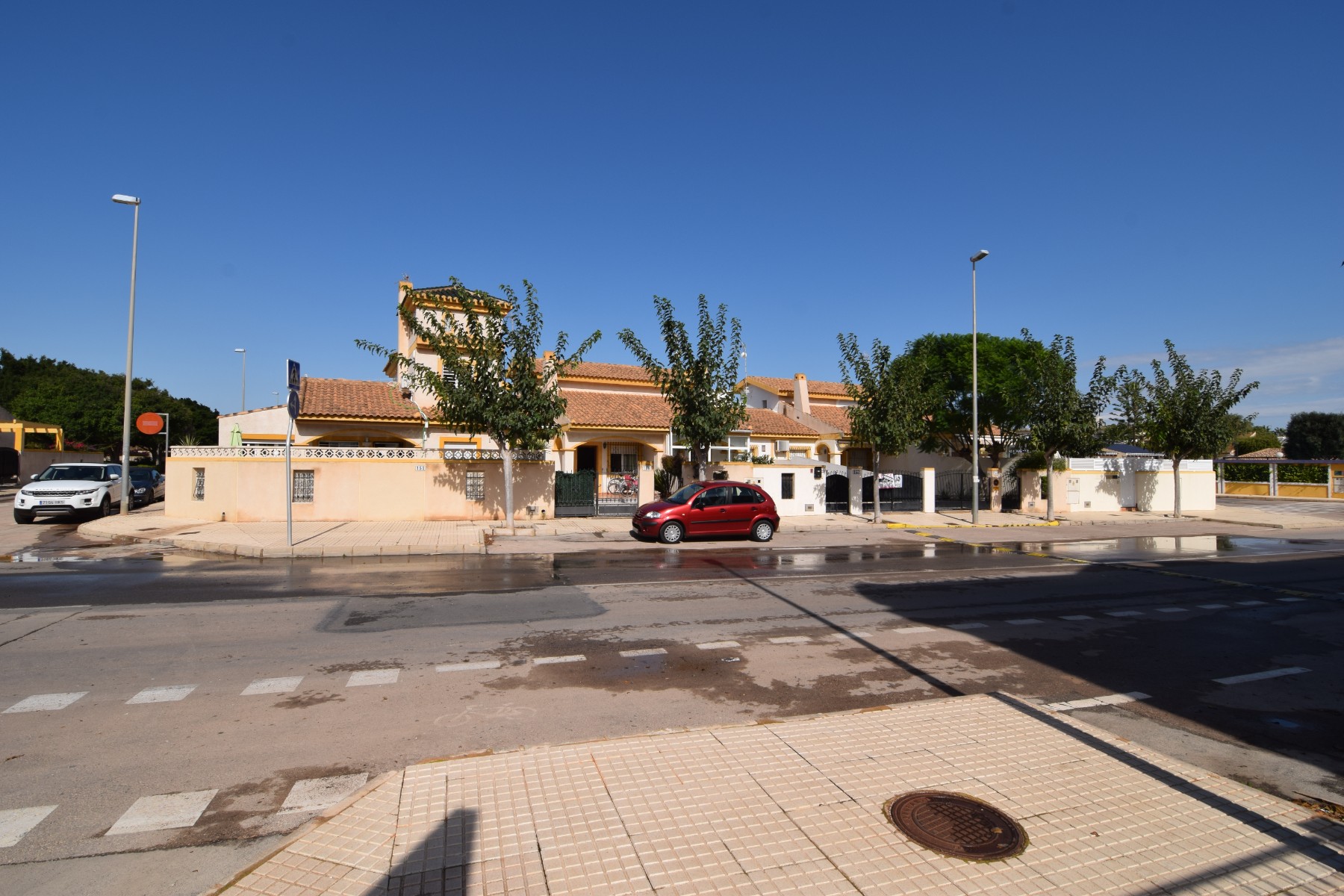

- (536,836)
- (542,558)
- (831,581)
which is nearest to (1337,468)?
(831,581)

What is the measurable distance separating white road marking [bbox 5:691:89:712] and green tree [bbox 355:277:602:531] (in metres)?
14.0

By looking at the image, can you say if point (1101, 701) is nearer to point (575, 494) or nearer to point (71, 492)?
point (575, 494)

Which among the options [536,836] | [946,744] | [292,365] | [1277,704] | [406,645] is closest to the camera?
[536,836]

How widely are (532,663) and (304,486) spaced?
16.8 metres

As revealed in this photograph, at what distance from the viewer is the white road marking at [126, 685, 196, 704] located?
6.05m

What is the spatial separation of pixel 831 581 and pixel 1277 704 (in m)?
6.89

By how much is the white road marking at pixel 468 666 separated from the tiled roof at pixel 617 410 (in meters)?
21.7

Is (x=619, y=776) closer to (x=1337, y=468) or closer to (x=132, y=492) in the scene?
(x=132, y=492)

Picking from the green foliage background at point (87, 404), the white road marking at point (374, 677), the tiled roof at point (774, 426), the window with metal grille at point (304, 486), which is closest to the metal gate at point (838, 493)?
the tiled roof at point (774, 426)

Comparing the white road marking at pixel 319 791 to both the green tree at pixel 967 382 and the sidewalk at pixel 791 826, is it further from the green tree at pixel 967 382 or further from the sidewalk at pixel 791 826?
the green tree at pixel 967 382

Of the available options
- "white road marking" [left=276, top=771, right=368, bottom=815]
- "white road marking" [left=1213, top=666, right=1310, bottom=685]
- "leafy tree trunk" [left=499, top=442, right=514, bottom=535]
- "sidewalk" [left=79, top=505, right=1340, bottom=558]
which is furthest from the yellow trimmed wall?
"white road marking" [left=1213, top=666, right=1310, bottom=685]

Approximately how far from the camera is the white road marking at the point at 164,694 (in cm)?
605

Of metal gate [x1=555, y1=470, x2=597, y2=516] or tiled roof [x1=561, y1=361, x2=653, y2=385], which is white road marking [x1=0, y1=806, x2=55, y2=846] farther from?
tiled roof [x1=561, y1=361, x2=653, y2=385]

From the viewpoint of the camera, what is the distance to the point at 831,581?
12.8 meters
